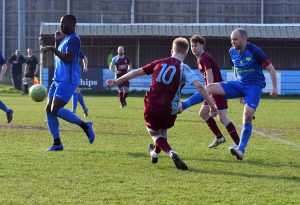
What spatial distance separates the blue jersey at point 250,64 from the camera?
8914 mm

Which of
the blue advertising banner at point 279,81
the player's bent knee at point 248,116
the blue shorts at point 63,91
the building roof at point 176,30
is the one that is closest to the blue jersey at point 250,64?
the player's bent knee at point 248,116

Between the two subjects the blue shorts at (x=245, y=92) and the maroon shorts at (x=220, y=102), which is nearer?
the blue shorts at (x=245, y=92)

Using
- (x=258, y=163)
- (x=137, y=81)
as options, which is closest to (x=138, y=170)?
(x=258, y=163)

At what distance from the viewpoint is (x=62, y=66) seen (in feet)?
31.2

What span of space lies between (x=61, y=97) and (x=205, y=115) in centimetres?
242

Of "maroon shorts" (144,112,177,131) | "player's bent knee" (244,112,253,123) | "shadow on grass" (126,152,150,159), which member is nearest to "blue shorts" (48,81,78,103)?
"shadow on grass" (126,152,150,159)

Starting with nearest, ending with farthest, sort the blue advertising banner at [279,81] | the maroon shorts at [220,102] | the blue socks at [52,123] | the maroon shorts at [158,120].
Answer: the maroon shorts at [158,120] → the blue socks at [52,123] → the maroon shorts at [220,102] → the blue advertising banner at [279,81]

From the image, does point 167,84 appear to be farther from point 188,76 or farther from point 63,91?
point 63,91

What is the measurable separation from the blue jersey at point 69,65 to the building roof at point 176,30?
20849mm

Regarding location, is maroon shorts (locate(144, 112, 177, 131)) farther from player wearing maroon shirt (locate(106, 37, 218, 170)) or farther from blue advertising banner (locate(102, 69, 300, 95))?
blue advertising banner (locate(102, 69, 300, 95))

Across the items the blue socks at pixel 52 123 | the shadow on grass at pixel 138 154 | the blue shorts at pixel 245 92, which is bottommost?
the shadow on grass at pixel 138 154

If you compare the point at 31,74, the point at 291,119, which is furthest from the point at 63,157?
the point at 31,74

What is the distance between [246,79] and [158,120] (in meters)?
1.74

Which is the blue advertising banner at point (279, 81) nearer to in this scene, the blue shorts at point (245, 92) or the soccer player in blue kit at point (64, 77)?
the soccer player in blue kit at point (64, 77)
